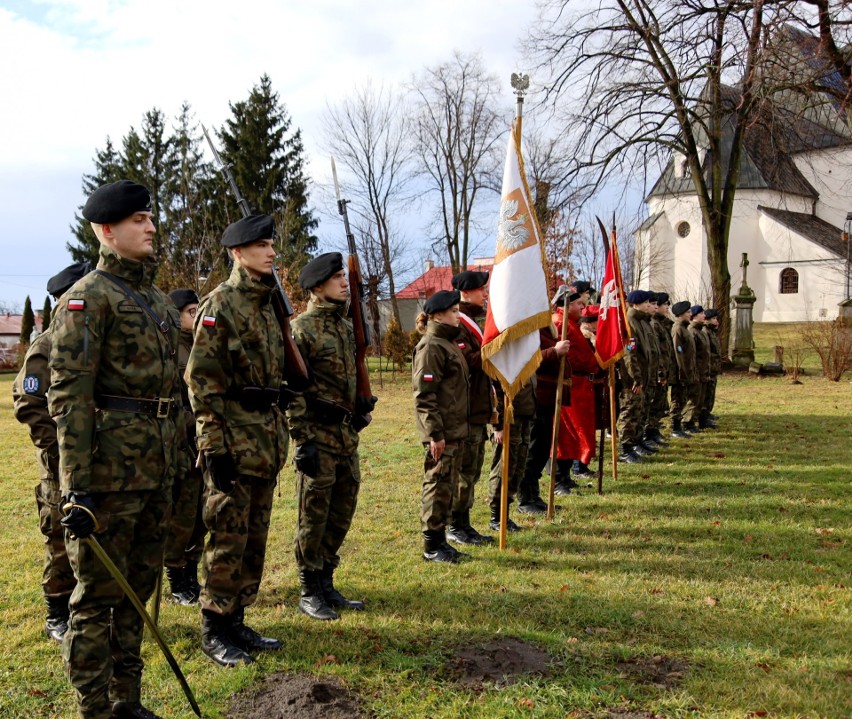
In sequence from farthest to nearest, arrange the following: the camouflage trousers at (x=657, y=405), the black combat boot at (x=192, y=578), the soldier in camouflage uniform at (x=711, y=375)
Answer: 1. the soldier in camouflage uniform at (x=711, y=375)
2. the camouflage trousers at (x=657, y=405)
3. the black combat boot at (x=192, y=578)

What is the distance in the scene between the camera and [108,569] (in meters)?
3.19

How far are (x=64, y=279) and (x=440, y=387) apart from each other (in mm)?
2815

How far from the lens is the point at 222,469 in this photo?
12.8 feet

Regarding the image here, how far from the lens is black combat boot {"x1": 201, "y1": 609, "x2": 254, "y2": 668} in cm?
409

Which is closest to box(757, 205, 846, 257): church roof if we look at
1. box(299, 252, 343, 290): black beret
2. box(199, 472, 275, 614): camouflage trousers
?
box(299, 252, 343, 290): black beret

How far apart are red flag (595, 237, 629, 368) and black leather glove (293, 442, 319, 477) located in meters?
5.22

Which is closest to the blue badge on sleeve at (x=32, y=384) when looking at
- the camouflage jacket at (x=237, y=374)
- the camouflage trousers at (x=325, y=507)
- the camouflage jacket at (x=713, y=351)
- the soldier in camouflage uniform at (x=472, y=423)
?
the camouflage jacket at (x=237, y=374)

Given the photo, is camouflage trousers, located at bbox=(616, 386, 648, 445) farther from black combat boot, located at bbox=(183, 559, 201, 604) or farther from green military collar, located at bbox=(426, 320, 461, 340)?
black combat boot, located at bbox=(183, 559, 201, 604)

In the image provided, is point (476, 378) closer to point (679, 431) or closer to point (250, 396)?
point (250, 396)

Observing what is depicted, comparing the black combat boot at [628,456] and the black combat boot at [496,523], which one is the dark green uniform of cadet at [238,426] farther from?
the black combat boot at [628,456]

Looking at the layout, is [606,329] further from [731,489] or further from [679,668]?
[679,668]

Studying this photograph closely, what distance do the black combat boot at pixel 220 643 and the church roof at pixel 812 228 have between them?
47.8m

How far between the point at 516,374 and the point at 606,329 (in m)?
3.00

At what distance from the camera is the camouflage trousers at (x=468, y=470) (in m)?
6.39
